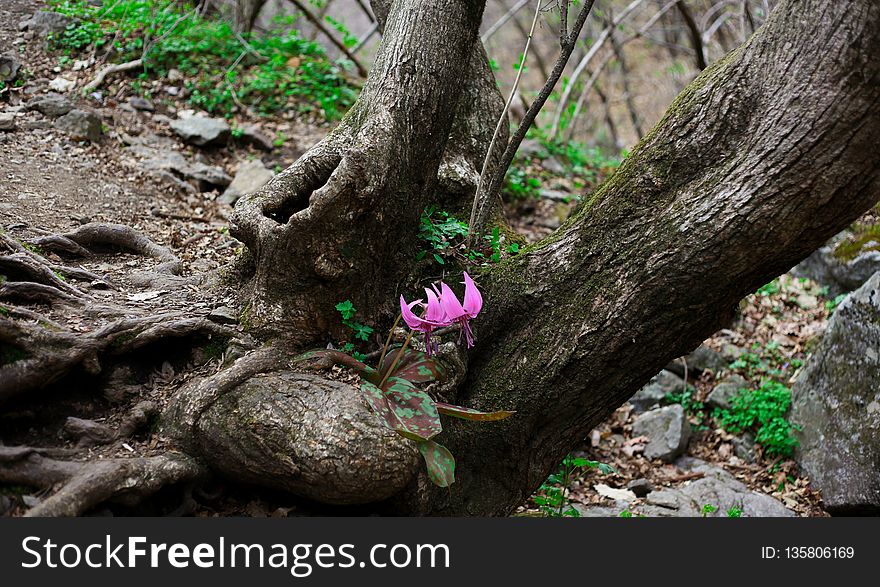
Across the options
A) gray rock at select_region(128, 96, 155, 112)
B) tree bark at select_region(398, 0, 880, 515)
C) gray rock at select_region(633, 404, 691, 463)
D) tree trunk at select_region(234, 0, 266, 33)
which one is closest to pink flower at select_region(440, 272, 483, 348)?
tree bark at select_region(398, 0, 880, 515)

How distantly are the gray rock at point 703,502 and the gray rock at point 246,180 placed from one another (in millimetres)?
3385

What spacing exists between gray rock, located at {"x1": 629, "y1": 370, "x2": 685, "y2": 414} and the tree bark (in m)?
2.43

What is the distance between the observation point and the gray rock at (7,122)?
17.3 feet

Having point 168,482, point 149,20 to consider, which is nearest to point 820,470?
point 168,482

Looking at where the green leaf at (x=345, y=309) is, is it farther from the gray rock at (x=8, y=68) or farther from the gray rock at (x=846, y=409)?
the gray rock at (x=8, y=68)

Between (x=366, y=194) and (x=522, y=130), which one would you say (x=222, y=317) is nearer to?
(x=366, y=194)

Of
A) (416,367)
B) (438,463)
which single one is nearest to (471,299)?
(416,367)

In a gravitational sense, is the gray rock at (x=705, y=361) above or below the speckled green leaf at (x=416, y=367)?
above

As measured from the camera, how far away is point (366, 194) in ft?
10.3

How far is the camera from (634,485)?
15.8 feet

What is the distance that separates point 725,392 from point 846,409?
984 millimetres

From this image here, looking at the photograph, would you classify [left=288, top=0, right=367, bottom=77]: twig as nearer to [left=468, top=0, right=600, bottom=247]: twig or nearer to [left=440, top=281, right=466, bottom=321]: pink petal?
[left=468, top=0, right=600, bottom=247]: twig

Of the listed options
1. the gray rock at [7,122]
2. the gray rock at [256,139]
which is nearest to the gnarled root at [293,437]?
the gray rock at [7,122]
